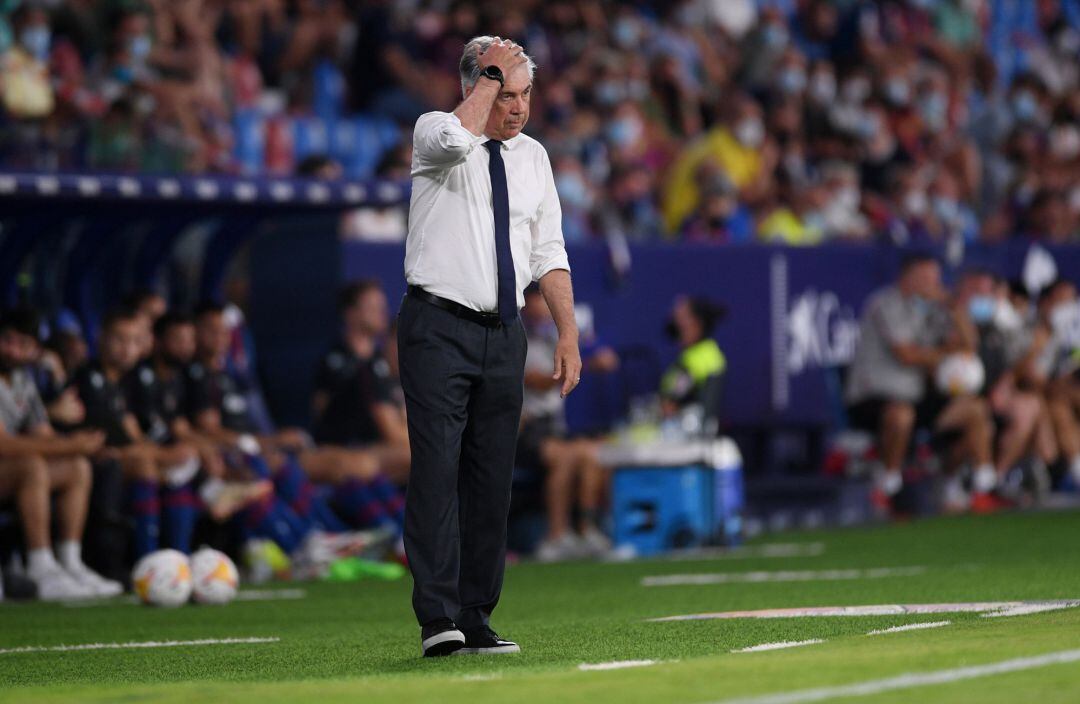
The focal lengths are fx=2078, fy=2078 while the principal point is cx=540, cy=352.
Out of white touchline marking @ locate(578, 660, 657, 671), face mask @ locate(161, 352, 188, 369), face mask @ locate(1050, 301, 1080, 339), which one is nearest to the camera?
white touchline marking @ locate(578, 660, 657, 671)

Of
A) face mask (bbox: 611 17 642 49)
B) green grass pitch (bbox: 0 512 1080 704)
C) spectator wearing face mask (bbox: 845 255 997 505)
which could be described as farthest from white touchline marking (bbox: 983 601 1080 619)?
face mask (bbox: 611 17 642 49)

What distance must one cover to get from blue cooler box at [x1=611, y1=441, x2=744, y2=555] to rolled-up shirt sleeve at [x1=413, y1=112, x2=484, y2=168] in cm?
763

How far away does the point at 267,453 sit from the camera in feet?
43.9

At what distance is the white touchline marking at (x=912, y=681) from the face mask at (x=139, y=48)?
1118cm

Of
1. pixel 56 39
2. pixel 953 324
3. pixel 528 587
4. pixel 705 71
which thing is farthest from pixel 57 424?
pixel 705 71

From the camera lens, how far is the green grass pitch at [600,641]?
578 centimetres

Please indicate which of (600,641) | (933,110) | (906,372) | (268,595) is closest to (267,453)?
(268,595)

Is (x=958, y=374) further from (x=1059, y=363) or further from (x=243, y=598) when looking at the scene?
(x=243, y=598)

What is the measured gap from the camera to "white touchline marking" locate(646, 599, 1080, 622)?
8.38 metres

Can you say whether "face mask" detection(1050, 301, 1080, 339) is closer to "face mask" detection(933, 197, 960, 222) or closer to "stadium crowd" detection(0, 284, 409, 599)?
"face mask" detection(933, 197, 960, 222)

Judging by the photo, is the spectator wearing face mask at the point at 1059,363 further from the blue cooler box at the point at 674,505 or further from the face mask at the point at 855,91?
the blue cooler box at the point at 674,505

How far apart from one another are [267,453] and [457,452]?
249 inches

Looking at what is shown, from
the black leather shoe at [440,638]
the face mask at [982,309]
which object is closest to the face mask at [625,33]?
the face mask at [982,309]

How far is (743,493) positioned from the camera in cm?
1623
